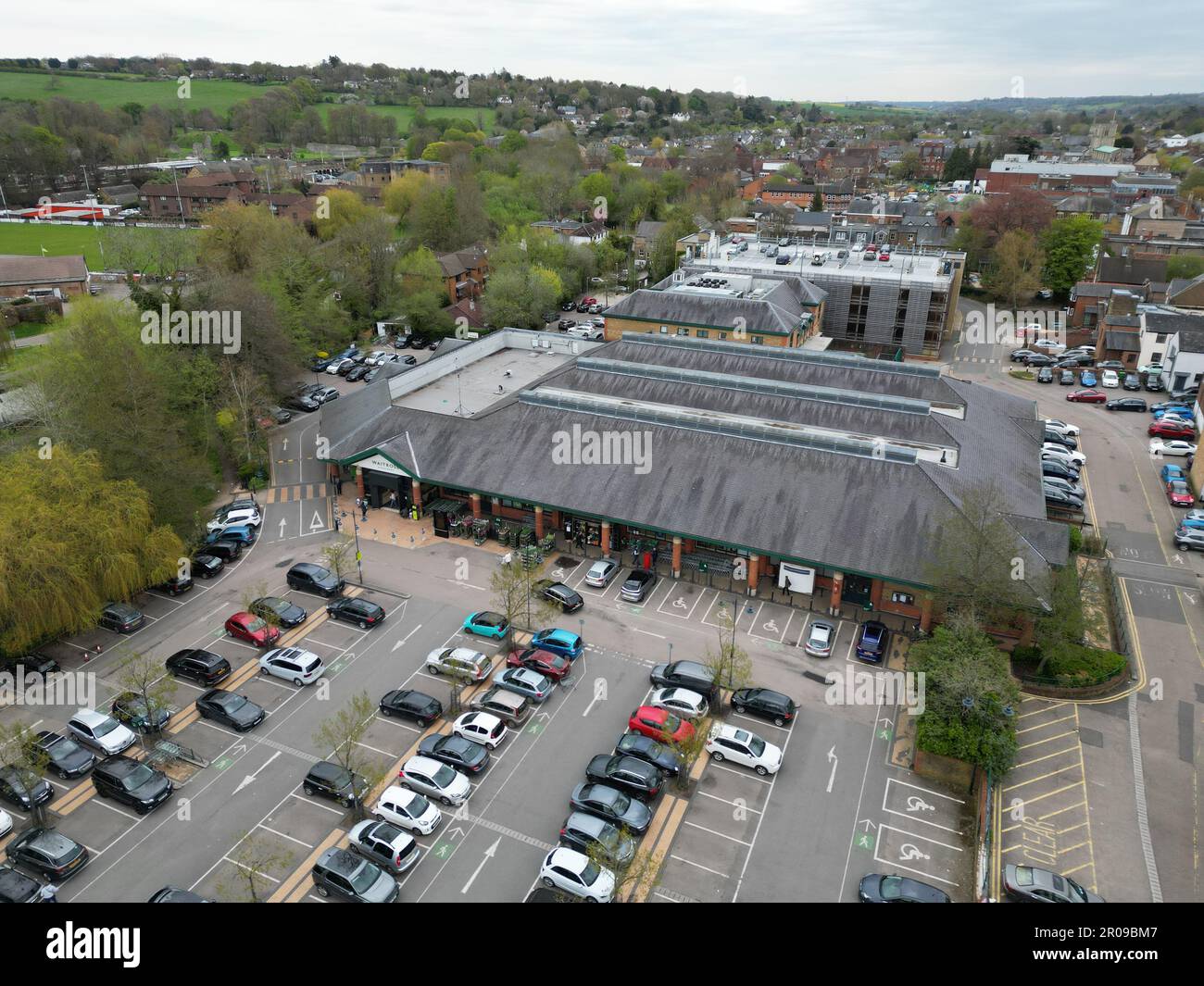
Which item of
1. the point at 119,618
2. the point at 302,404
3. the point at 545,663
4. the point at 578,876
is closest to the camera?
the point at 578,876

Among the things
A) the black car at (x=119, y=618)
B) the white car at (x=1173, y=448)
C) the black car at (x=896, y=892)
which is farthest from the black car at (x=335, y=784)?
the white car at (x=1173, y=448)

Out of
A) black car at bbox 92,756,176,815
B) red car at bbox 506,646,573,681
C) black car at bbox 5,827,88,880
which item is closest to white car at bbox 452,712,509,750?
red car at bbox 506,646,573,681

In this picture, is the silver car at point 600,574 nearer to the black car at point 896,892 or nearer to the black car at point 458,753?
the black car at point 458,753

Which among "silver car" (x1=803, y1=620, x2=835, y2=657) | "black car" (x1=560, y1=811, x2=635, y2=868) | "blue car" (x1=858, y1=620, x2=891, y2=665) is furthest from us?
"silver car" (x1=803, y1=620, x2=835, y2=657)

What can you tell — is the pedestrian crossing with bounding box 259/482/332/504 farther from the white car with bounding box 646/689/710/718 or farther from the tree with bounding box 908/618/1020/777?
the tree with bounding box 908/618/1020/777

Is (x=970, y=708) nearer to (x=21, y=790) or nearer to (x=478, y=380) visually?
(x=21, y=790)

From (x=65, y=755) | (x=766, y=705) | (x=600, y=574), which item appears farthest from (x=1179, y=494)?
(x=65, y=755)
